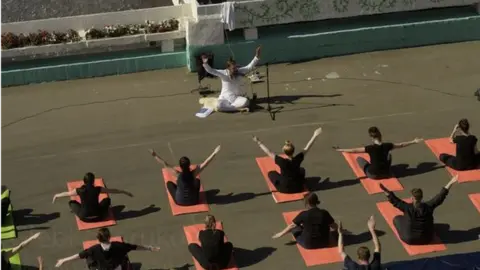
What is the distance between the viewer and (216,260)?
47.2ft

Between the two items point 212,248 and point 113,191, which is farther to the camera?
point 113,191

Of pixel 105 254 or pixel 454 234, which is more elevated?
pixel 105 254

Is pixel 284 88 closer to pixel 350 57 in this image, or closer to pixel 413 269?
pixel 350 57

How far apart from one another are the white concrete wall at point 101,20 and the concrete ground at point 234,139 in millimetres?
1229

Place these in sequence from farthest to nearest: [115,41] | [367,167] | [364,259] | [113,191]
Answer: [115,41] → [367,167] → [113,191] → [364,259]

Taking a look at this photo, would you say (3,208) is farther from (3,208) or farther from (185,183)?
(185,183)

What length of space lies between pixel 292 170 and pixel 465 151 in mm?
3122

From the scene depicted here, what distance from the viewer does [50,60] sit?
2042cm

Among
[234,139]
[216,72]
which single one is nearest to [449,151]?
[234,139]

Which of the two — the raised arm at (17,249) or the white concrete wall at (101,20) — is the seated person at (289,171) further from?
the white concrete wall at (101,20)

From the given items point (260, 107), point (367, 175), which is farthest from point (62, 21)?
point (367, 175)

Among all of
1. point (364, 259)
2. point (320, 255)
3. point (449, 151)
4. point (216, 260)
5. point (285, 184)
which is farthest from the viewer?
point (449, 151)

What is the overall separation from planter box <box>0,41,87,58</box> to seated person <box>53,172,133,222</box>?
17.2 feet

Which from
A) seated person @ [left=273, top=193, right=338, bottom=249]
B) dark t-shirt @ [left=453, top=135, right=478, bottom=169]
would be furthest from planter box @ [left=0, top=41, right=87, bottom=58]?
dark t-shirt @ [left=453, top=135, right=478, bottom=169]
